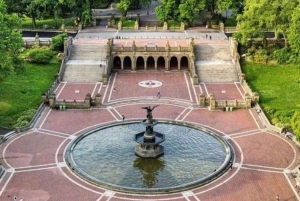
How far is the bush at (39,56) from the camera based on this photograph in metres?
102

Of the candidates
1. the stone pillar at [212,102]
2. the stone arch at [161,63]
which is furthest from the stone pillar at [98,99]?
the stone arch at [161,63]

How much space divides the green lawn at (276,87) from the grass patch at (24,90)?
117 feet

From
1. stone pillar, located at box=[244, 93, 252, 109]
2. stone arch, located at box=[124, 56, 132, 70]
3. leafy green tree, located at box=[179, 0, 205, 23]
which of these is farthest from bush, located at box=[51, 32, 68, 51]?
stone pillar, located at box=[244, 93, 252, 109]

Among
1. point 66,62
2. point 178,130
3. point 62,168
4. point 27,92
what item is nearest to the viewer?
point 62,168

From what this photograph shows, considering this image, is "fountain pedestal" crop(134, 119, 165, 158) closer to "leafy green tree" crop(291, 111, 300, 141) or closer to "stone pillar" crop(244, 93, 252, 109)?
"leafy green tree" crop(291, 111, 300, 141)

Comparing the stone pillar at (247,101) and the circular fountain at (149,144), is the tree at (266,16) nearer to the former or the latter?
the stone pillar at (247,101)

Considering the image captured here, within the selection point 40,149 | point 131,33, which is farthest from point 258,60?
point 40,149

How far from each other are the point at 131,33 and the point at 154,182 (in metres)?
65.8

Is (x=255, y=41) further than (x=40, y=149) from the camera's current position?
Yes

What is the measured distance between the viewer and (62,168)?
6275cm

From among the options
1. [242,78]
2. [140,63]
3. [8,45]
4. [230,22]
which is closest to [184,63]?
[140,63]

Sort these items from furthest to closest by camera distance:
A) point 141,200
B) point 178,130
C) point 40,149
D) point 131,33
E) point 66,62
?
point 131,33 < point 66,62 < point 178,130 < point 40,149 < point 141,200

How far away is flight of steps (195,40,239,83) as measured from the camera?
96438mm

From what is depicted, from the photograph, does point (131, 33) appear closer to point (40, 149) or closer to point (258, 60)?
point (258, 60)
